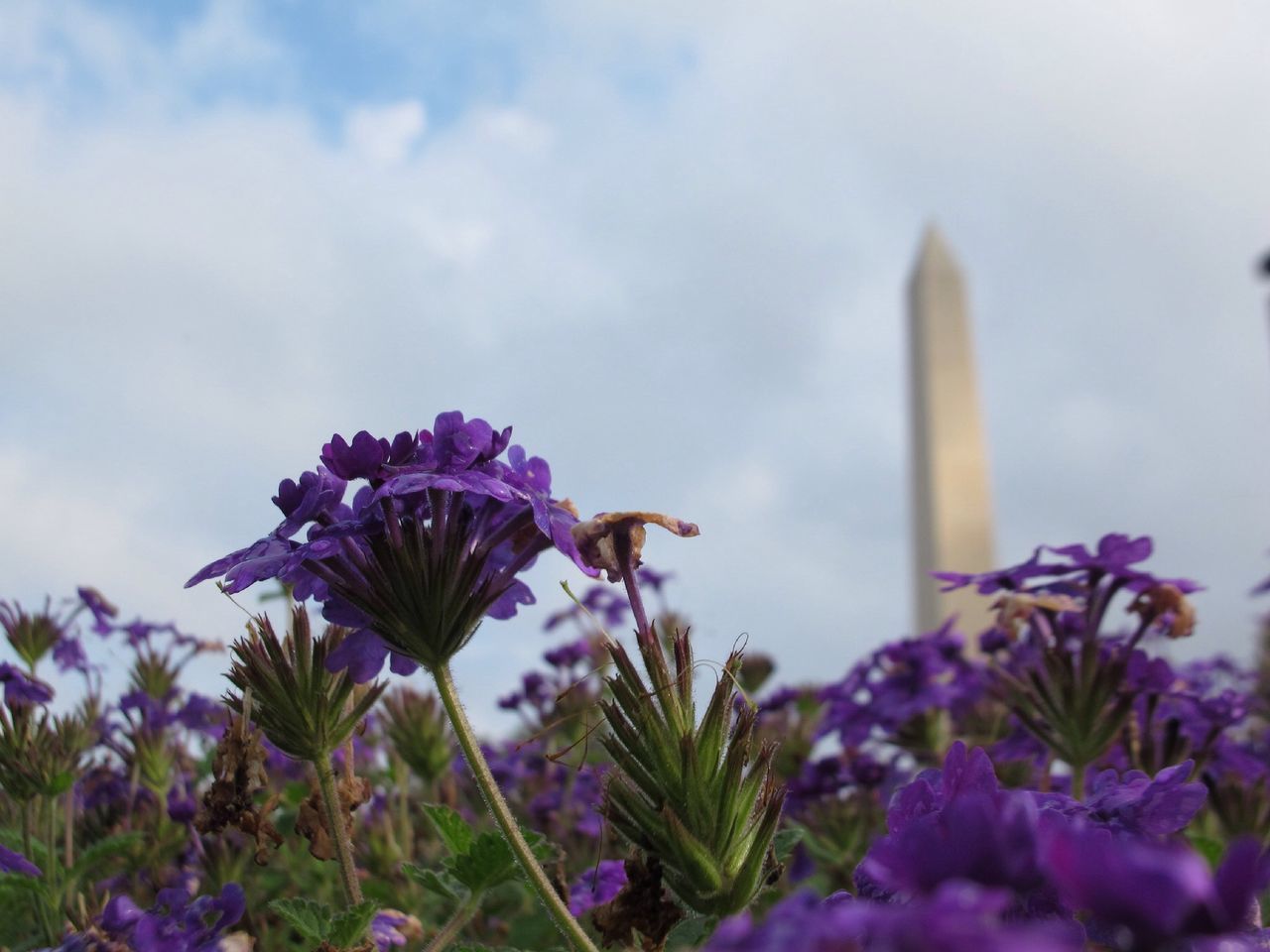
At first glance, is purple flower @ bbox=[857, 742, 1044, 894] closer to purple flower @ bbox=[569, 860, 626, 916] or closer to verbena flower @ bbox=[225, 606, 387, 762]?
verbena flower @ bbox=[225, 606, 387, 762]

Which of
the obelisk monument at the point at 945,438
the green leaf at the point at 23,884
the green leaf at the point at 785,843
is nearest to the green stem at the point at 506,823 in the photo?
the green leaf at the point at 785,843

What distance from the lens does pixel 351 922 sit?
55.6 inches

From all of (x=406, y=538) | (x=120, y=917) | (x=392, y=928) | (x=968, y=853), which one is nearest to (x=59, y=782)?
(x=120, y=917)

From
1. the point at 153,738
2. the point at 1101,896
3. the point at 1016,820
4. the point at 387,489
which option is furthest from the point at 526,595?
the point at 153,738

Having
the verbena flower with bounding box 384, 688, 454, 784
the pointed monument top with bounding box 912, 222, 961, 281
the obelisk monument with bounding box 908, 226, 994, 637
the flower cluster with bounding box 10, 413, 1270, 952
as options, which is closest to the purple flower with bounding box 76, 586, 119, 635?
the flower cluster with bounding box 10, 413, 1270, 952

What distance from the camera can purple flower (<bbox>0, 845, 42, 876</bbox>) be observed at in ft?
7.02

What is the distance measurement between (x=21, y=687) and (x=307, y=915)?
132cm

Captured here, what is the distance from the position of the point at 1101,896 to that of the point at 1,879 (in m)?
2.02

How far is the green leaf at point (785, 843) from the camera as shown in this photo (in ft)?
4.81

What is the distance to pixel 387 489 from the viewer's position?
1.41 m

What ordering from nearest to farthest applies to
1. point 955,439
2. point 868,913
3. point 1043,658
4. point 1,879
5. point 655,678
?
point 868,913, point 655,678, point 1,879, point 1043,658, point 955,439

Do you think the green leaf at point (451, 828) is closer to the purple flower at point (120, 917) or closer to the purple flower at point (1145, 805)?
the purple flower at point (120, 917)

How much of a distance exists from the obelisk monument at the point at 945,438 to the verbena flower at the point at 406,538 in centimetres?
1099

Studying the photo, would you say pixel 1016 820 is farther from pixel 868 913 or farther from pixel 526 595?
pixel 526 595
